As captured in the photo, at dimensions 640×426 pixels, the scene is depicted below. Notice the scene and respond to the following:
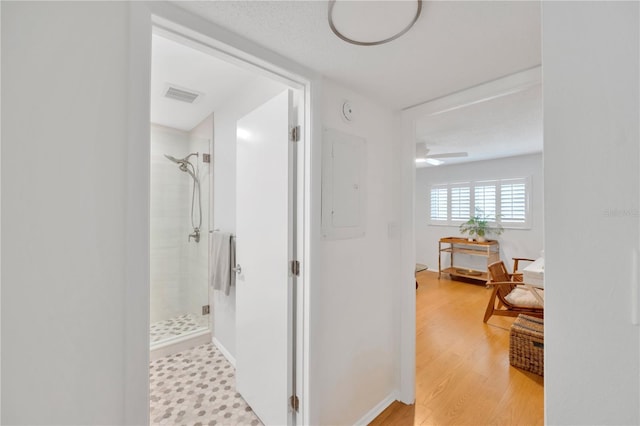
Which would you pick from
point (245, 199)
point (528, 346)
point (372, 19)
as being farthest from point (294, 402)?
point (528, 346)

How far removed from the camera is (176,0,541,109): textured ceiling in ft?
3.18

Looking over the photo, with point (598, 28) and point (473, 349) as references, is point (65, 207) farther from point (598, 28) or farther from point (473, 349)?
point (473, 349)

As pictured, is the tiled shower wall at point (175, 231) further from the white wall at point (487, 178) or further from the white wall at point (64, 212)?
the white wall at point (487, 178)

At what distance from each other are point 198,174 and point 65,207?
91.9 inches

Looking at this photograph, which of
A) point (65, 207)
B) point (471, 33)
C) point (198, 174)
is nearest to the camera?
point (65, 207)

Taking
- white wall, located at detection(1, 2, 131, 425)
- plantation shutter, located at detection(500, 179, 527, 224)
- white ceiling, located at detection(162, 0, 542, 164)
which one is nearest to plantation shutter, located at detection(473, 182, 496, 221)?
plantation shutter, located at detection(500, 179, 527, 224)

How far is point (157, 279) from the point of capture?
3.02 metres

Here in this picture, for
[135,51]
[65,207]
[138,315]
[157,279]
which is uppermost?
[135,51]

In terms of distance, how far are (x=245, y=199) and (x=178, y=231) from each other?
5.80ft

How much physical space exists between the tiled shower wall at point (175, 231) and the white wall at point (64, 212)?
203 cm

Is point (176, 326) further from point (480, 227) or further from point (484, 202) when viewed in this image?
point (484, 202)

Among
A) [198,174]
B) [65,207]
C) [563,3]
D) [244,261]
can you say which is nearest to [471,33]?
[563,3]

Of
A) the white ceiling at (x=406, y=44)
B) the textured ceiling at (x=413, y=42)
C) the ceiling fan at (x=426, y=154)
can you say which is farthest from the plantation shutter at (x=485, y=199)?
the textured ceiling at (x=413, y=42)

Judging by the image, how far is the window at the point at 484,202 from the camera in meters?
4.67
